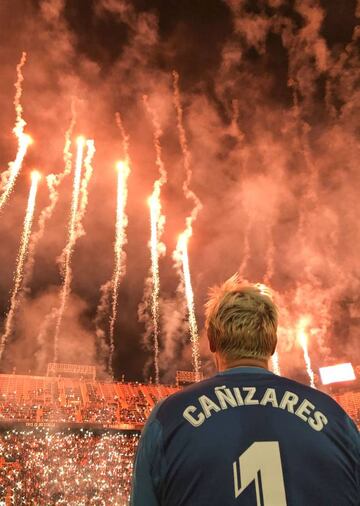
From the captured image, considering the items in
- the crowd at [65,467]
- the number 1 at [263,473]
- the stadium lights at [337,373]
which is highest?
the stadium lights at [337,373]

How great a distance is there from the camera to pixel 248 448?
160cm

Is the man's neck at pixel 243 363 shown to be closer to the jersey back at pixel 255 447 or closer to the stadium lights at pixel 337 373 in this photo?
the jersey back at pixel 255 447

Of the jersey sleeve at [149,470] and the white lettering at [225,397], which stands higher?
the white lettering at [225,397]

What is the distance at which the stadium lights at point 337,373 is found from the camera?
1927 inches

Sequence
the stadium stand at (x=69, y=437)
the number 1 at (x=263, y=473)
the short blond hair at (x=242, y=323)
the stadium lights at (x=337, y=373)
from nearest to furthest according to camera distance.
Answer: the number 1 at (x=263, y=473)
the short blond hair at (x=242, y=323)
the stadium stand at (x=69, y=437)
the stadium lights at (x=337, y=373)

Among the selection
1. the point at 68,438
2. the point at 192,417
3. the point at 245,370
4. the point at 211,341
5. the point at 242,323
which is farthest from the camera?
the point at 68,438

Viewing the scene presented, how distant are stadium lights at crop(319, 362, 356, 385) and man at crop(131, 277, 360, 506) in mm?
52912

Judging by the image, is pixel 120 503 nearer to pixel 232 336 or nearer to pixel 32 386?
pixel 232 336

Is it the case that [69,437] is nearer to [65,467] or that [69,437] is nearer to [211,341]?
[65,467]

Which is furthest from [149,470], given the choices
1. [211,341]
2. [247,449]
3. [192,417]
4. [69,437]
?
[69,437]

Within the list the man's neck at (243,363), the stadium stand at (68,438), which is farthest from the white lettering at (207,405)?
the stadium stand at (68,438)

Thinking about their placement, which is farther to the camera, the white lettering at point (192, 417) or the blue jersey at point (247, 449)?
the white lettering at point (192, 417)

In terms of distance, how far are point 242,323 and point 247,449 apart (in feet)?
2.04

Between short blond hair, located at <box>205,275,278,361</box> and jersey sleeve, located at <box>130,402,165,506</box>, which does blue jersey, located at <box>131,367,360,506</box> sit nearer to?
jersey sleeve, located at <box>130,402,165,506</box>
